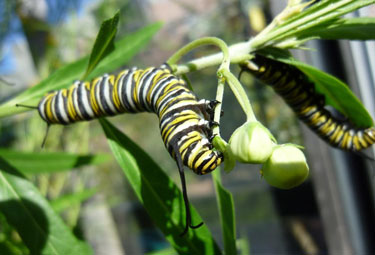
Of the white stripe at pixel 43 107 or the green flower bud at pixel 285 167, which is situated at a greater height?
the white stripe at pixel 43 107

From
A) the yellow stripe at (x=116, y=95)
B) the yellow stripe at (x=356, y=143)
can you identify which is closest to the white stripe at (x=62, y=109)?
the yellow stripe at (x=116, y=95)

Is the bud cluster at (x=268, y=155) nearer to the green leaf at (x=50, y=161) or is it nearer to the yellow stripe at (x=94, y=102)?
the yellow stripe at (x=94, y=102)

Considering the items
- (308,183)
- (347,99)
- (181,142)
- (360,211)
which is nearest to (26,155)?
(181,142)

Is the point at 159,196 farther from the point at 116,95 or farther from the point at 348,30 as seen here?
the point at 348,30

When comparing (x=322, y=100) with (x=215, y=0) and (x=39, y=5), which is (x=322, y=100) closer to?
(x=39, y=5)

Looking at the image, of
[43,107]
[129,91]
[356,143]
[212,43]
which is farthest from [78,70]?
[356,143]
